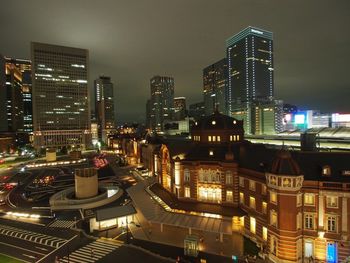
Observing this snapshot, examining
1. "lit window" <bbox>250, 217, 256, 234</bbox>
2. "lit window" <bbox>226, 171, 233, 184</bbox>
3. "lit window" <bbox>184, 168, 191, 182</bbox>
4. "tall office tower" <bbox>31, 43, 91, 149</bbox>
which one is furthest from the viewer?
"tall office tower" <bbox>31, 43, 91, 149</bbox>

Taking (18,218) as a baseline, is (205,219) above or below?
above

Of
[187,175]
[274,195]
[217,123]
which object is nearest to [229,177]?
[187,175]

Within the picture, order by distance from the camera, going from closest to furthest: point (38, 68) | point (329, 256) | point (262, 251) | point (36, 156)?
point (329, 256) → point (262, 251) → point (36, 156) → point (38, 68)

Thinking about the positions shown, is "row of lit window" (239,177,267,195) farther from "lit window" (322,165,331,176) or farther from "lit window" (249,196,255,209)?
"lit window" (322,165,331,176)

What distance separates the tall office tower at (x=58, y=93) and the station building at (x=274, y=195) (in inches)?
6581

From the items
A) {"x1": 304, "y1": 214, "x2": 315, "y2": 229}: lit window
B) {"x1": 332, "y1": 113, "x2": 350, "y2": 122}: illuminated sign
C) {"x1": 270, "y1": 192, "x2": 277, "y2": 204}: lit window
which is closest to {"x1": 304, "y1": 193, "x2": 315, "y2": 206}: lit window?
{"x1": 304, "y1": 214, "x2": 315, "y2": 229}: lit window

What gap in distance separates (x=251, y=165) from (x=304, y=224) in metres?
13.0

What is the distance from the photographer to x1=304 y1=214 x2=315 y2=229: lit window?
34578 mm

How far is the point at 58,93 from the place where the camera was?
618 ft

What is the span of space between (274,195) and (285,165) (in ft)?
17.1

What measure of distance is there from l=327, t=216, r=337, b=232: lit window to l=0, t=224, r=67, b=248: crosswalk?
4548 centimetres

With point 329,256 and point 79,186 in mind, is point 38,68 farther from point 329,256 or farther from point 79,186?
point 329,256

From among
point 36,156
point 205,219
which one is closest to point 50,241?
point 205,219

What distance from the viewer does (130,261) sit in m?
34.3
